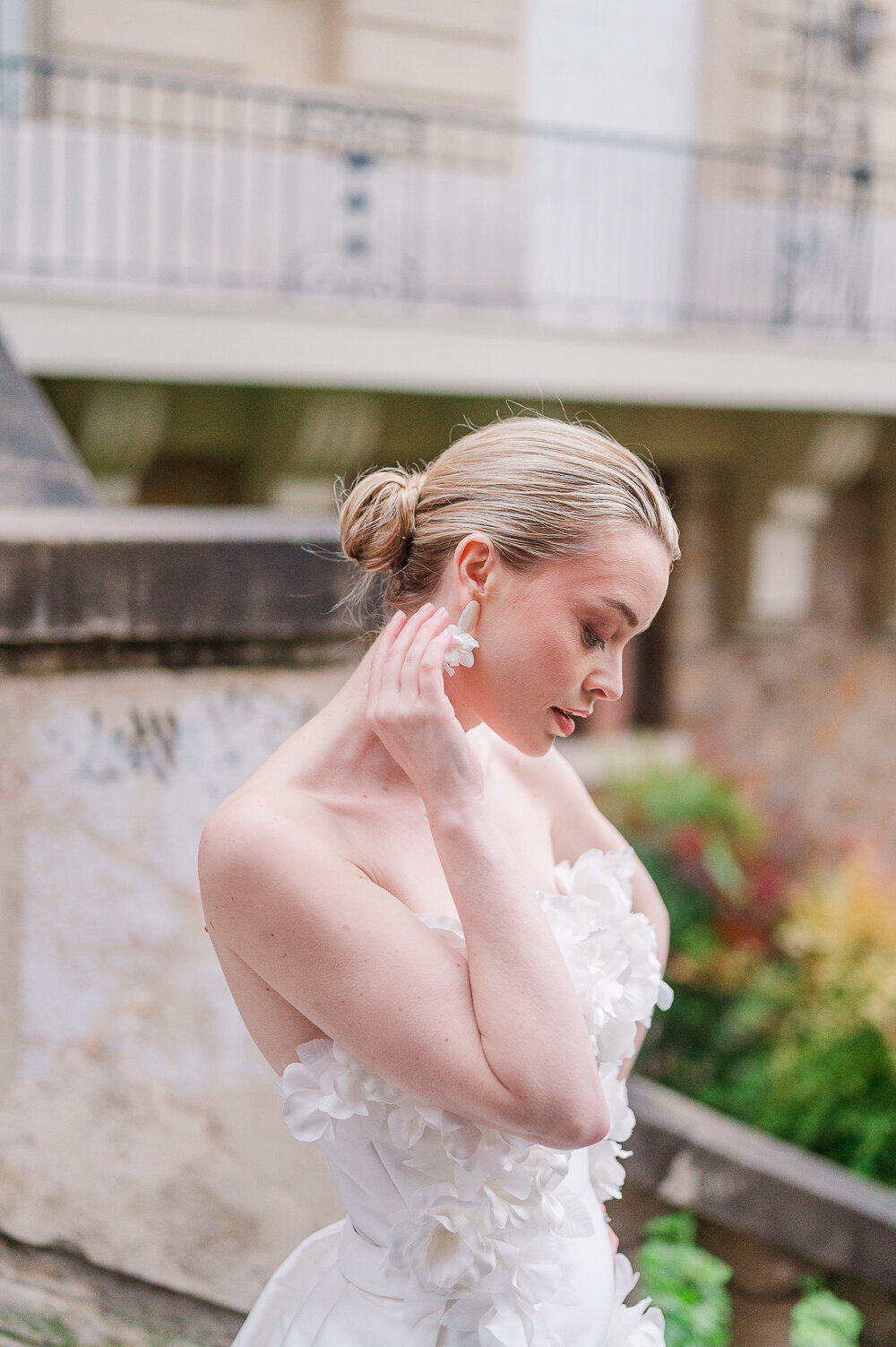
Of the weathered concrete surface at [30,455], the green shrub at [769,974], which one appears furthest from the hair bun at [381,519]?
the green shrub at [769,974]

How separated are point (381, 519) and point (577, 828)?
1.88ft

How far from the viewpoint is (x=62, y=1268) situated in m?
2.17

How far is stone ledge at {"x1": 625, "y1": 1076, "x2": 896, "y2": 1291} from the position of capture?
2557 mm

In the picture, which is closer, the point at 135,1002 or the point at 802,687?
the point at 135,1002

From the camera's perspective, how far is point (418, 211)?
711cm

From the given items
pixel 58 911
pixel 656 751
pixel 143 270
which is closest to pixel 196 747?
pixel 58 911

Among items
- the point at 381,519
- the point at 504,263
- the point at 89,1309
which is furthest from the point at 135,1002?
the point at 504,263

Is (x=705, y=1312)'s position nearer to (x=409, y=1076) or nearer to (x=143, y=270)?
(x=409, y=1076)

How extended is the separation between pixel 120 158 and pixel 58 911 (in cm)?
555

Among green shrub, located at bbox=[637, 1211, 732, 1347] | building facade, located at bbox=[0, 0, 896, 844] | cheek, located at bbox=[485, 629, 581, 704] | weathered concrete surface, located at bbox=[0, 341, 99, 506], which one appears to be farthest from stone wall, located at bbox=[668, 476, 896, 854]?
cheek, located at bbox=[485, 629, 581, 704]

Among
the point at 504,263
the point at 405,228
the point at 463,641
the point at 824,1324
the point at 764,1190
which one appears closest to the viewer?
the point at 463,641

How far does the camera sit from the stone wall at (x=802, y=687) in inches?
334

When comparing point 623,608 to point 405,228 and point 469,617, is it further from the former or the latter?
point 405,228

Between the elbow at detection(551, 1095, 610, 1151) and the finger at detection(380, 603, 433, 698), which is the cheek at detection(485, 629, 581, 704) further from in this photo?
the elbow at detection(551, 1095, 610, 1151)
